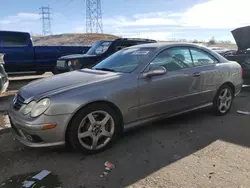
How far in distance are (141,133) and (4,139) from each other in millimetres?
2195

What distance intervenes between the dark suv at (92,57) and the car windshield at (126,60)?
2.74 metres

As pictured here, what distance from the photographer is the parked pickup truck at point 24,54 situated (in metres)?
9.11

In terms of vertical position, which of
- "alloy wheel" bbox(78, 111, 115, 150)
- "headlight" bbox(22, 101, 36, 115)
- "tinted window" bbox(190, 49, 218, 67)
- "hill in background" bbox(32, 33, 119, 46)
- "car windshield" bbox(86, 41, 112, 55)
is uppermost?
"hill in background" bbox(32, 33, 119, 46)

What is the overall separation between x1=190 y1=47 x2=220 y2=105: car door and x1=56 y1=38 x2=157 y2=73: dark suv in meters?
3.37

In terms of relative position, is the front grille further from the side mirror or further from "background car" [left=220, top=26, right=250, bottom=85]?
"background car" [left=220, top=26, right=250, bottom=85]

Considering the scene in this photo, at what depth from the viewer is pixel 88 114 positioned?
10.6ft

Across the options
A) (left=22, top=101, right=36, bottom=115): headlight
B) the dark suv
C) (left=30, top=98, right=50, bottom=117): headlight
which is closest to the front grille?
(left=22, top=101, right=36, bottom=115): headlight

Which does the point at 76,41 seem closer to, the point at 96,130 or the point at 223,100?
the point at 223,100

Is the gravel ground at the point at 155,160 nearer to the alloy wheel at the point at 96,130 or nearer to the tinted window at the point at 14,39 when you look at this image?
the alloy wheel at the point at 96,130

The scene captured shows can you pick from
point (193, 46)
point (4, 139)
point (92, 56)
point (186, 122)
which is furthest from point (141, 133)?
point (92, 56)

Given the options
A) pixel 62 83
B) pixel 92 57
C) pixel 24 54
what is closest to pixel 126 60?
pixel 62 83

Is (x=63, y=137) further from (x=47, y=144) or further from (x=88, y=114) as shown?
(x=88, y=114)

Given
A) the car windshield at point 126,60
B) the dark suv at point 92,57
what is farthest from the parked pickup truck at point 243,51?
the car windshield at point 126,60

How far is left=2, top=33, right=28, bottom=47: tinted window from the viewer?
9211mm
